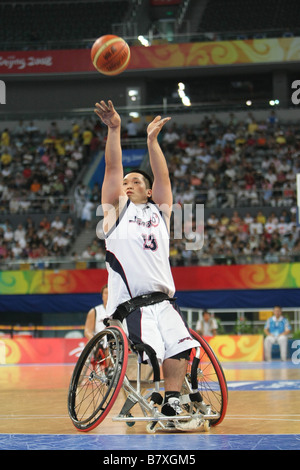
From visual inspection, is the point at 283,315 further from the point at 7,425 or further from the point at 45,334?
the point at 7,425

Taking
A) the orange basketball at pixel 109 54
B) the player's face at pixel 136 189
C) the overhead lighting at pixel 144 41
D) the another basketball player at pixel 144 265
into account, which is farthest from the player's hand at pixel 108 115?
the overhead lighting at pixel 144 41

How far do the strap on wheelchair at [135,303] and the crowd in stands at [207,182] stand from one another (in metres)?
15.2

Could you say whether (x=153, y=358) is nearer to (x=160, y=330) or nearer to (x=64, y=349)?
(x=160, y=330)

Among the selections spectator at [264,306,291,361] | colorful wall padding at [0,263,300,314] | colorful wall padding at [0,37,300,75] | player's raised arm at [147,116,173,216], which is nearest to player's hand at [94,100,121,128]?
player's raised arm at [147,116,173,216]

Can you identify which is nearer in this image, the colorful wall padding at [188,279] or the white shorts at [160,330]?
the white shorts at [160,330]

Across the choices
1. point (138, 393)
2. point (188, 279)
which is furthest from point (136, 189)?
point (188, 279)

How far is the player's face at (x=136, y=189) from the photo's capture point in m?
6.17

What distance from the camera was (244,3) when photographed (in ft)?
105

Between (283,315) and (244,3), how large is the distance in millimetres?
17598

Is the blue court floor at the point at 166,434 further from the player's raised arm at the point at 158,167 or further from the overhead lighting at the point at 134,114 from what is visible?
the overhead lighting at the point at 134,114

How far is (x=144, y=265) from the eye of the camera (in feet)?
18.9

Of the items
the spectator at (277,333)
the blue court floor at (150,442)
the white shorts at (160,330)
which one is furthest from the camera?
the spectator at (277,333)

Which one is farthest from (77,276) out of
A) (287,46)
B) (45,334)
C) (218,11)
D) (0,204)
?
(218,11)

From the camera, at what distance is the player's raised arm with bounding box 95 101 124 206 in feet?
19.0
